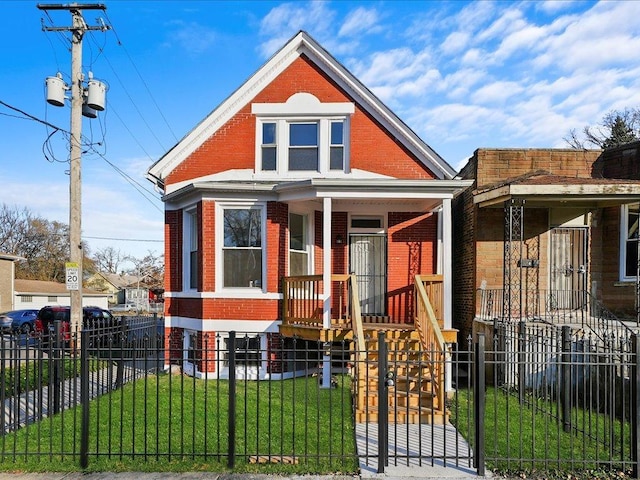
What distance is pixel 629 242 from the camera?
1170 cm

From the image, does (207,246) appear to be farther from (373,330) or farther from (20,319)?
(20,319)

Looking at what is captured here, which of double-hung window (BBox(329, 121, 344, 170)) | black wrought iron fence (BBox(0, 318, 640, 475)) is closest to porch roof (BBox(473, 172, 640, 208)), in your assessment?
black wrought iron fence (BBox(0, 318, 640, 475))

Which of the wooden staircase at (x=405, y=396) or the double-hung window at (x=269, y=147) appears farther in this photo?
the double-hung window at (x=269, y=147)

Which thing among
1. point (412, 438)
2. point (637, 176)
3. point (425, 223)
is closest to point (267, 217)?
point (425, 223)

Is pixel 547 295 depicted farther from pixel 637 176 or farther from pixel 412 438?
pixel 412 438

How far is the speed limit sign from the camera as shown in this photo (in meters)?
11.0

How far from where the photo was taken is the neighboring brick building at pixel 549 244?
453 inches

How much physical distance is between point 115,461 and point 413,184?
294 inches

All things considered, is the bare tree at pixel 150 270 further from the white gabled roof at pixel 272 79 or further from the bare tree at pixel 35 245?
the white gabled roof at pixel 272 79

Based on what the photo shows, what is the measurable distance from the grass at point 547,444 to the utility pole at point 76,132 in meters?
9.85

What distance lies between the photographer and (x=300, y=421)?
6.84 metres

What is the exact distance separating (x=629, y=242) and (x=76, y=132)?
15.0 m

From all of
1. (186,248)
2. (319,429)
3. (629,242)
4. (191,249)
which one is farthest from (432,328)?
(629,242)

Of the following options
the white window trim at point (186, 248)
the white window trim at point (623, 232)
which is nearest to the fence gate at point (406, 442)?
the white window trim at point (186, 248)
